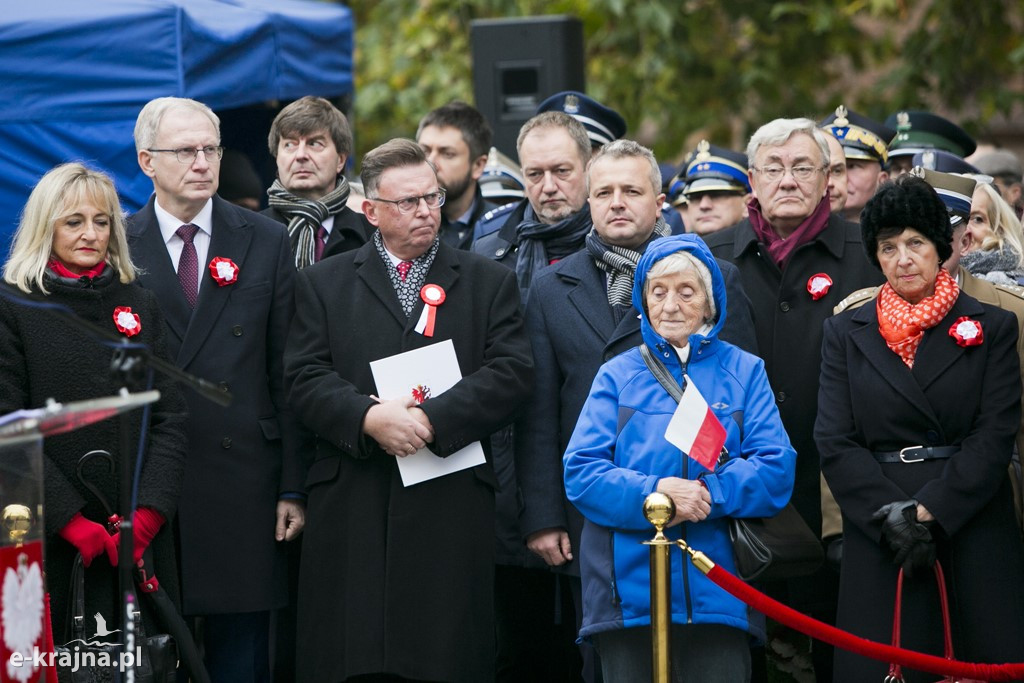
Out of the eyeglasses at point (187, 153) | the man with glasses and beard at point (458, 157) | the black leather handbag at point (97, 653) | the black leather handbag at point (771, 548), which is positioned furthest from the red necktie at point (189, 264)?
the black leather handbag at point (771, 548)

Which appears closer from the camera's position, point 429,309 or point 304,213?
point 429,309

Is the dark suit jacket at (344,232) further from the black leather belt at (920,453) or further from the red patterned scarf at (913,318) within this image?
the black leather belt at (920,453)

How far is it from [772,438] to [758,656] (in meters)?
1.13

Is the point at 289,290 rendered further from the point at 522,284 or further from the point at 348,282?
the point at 522,284

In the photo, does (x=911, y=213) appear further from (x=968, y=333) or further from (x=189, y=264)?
(x=189, y=264)

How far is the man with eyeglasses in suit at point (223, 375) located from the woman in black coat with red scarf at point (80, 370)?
12.0 inches

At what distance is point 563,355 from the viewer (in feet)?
18.7

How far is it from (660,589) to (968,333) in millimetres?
1470

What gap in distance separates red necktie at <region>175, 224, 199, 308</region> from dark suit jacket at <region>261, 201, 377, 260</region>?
0.71m

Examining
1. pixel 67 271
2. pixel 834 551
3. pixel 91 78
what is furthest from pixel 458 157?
pixel 834 551

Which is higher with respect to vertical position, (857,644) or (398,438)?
A: (398,438)

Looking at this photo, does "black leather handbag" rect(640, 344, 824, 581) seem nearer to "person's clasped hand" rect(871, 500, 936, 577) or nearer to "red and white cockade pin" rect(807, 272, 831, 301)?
"person's clasped hand" rect(871, 500, 936, 577)

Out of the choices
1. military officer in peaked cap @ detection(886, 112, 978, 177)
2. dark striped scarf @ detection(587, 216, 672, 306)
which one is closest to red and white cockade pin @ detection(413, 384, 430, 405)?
dark striped scarf @ detection(587, 216, 672, 306)

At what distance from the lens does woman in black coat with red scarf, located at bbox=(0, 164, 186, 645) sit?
5062 mm
